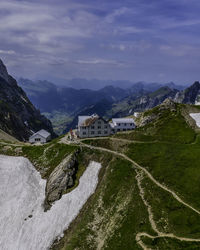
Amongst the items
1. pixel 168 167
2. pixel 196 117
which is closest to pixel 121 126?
pixel 196 117

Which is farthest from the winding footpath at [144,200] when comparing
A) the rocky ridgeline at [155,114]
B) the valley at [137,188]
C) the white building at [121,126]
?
the rocky ridgeline at [155,114]

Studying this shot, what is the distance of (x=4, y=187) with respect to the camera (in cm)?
7206

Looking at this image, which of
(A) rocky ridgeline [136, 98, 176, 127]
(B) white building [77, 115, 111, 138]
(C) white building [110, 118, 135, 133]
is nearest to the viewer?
(B) white building [77, 115, 111, 138]

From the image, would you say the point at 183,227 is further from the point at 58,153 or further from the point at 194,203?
the point at 58,153

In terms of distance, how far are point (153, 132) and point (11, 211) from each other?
213ft

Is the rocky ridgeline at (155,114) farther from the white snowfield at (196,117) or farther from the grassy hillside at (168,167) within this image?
the white snowfield at (196,117)

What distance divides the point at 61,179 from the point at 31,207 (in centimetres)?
1294

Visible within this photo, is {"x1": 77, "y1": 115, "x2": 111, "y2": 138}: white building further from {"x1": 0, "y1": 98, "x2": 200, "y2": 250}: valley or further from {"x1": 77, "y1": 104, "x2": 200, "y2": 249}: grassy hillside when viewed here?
{"x1": 77, "y1": 104, "x2": 200, "y2": 249}: grassy hillside

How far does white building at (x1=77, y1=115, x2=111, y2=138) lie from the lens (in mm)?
94562

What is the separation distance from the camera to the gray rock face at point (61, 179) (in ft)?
219

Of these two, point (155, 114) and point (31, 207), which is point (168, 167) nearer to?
point (31, 207)

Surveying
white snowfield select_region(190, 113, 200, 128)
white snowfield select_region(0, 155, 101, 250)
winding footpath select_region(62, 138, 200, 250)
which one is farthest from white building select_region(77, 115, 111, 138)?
white snowfield select_region(190, 113, 200, 128)

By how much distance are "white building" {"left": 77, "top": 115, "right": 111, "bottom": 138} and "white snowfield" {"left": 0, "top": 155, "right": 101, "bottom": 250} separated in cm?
2164

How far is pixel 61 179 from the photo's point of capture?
70625 millimetres
